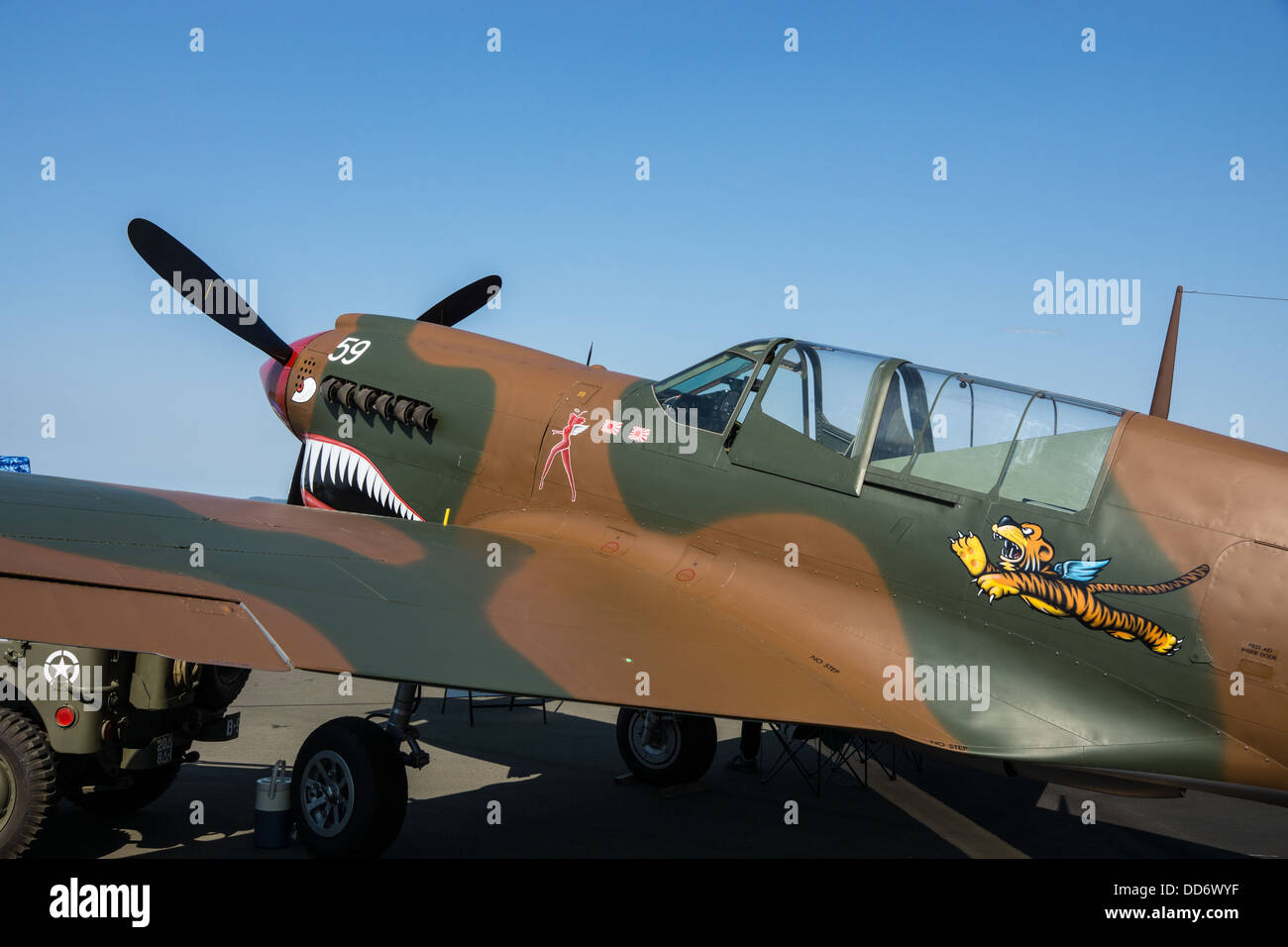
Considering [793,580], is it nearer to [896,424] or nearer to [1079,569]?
[896,424]

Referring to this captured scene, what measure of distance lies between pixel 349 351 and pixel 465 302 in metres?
2.77

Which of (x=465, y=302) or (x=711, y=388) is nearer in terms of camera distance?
(x=711, y=388)

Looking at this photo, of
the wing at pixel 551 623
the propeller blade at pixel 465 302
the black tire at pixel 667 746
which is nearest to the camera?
the wing at pixel 551 623

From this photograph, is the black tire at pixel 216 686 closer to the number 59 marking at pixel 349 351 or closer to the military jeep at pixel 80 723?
the military jeep at pixel 80 723

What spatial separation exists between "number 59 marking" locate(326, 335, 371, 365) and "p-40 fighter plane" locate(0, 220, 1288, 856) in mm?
1926

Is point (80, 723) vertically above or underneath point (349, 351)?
underneath

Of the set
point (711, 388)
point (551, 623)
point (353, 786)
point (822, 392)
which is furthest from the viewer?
point (711, 388)

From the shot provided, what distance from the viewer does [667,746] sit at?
868 centimetres

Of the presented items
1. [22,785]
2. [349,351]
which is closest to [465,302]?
[349,351]

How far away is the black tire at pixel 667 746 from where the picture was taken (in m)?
8.56

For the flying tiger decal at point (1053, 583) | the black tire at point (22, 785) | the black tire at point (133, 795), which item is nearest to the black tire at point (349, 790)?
the black tire at point (133, 795)

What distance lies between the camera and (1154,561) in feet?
17.4

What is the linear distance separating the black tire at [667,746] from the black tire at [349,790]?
298 cm
